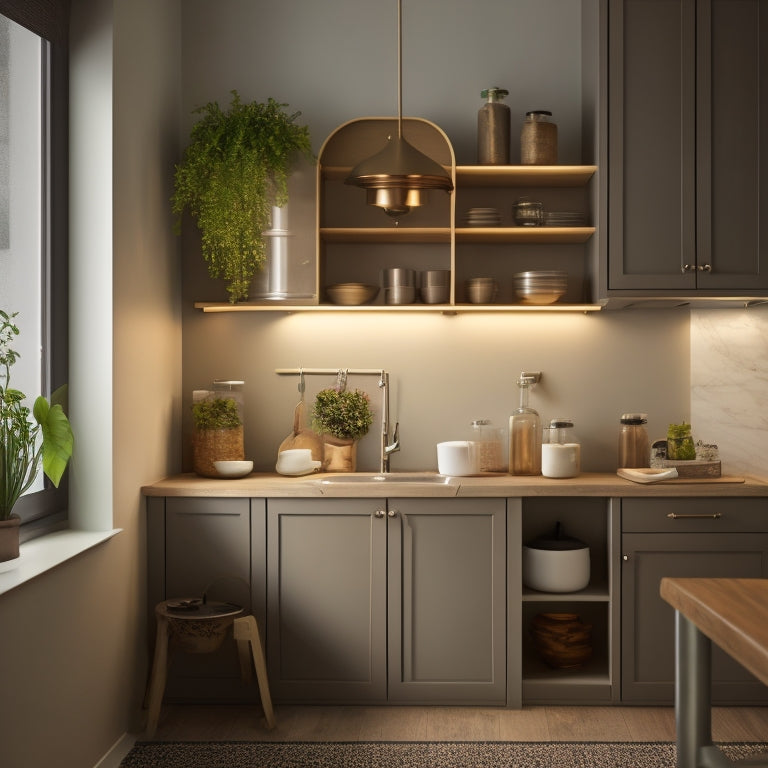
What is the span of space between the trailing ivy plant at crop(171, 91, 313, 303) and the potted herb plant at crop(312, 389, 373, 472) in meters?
0.57

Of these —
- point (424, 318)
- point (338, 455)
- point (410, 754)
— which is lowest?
point (410, 754)

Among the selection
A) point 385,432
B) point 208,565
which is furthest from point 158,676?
point 385,432

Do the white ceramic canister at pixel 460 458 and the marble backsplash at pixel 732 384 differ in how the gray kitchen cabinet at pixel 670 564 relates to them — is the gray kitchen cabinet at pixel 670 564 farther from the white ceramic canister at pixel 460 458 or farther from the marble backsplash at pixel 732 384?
the white ceramic canister at pixel 460 458

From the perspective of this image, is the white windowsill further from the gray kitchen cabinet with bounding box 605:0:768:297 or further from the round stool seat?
the gray kitchen cabinet with bounding box 605:0:768:297

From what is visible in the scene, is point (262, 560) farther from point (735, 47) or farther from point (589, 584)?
point (735, 47)

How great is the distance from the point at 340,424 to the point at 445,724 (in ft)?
4.09

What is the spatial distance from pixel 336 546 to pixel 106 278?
1.28 metres

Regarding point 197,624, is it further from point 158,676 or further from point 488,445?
point 488,445

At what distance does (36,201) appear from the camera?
291 cm

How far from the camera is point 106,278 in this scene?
9.97ft

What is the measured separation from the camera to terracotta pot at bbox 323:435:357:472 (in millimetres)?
3766

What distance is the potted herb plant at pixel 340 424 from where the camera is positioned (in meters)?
3.74

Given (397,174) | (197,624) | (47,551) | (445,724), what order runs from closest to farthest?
(47,551) < (397,174) < (197,624) < (445,724)

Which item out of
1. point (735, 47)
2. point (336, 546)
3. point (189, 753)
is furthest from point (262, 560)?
point (735, 47)
